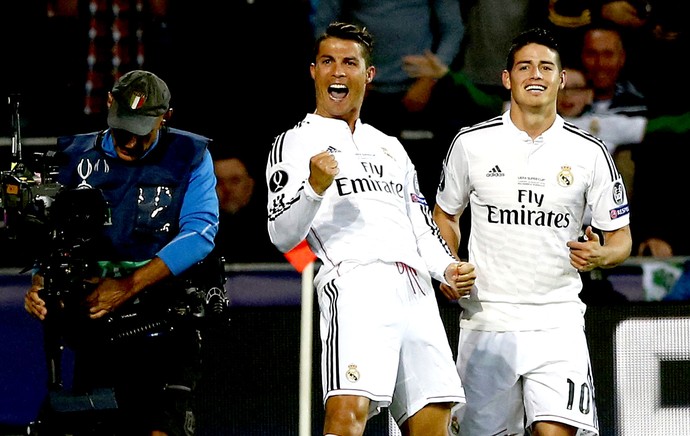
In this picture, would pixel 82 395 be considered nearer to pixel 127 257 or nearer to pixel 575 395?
pixel 127 257

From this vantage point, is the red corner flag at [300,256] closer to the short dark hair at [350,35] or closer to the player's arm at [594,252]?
the short dark hair at [350,35]

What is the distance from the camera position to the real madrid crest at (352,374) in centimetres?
403

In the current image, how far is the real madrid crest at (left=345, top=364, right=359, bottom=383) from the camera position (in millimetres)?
4027

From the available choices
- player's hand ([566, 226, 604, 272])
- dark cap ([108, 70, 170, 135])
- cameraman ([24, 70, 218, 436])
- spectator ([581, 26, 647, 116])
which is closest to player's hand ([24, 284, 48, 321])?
cameraman ([24, 70, 218, 436])

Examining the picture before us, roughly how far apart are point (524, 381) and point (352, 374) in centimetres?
80

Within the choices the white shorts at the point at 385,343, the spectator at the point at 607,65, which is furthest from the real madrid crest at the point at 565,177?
the spectator at the point at 607,65

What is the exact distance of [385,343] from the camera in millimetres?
4082

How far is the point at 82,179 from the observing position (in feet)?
14.8

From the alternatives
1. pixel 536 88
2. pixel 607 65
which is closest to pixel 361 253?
pixel 536 88

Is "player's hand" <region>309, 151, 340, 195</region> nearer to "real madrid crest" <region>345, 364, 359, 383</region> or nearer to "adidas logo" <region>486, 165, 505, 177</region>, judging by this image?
"real madrid crest" <region>345, 364, 359, 383</region>

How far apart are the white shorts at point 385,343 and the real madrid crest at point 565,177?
2.22 ft

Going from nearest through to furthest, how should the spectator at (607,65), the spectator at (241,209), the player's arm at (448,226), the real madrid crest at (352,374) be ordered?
1. the real madrid crest at (352,374)
2. the player's arm at (448,226)
3. the spectator at (241,209)
4. the spectator at (607,65)

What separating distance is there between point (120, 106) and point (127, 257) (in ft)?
1.74

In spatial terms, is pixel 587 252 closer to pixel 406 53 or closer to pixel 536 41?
pixel 536 41
